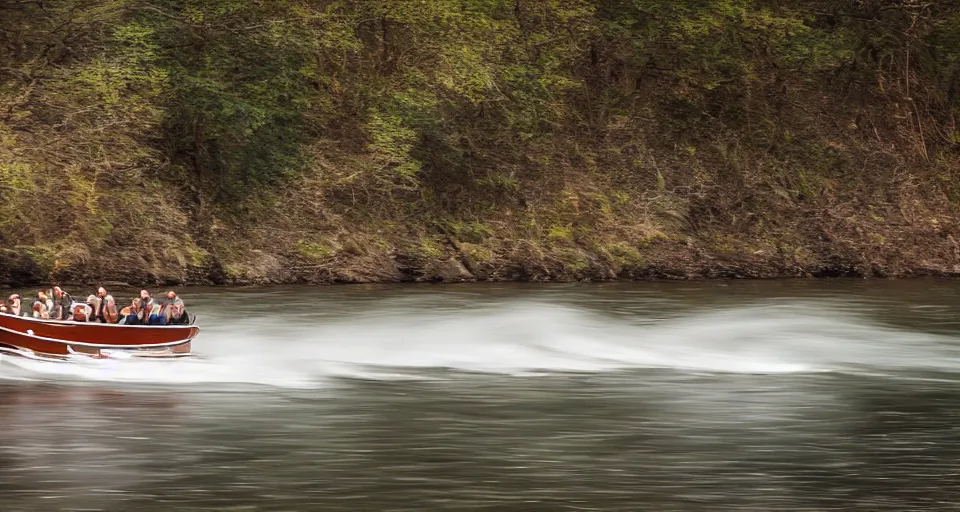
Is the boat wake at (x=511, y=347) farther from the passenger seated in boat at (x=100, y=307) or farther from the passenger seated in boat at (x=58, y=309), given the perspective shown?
the passenger seated in boat at (x=58, y=309)

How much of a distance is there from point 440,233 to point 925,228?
18.8 meters

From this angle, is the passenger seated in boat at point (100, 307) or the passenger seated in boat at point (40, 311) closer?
the passenger seated in boat at point (40, 311)

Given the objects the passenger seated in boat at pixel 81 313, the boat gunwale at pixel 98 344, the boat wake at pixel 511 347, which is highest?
the passenger seated in boat at pixel 81 313

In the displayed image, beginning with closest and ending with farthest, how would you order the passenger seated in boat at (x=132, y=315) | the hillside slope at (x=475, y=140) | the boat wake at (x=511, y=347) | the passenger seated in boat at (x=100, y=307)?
the boat wake at (x=511, y=347) < the passenger seated in boat at (x=132, y=315) < the passenger seated in boat at (x=100, y=307) < the hillside slope at (x=475, y=140)

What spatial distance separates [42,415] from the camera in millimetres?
24031

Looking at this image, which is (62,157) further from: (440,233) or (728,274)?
(728,274)

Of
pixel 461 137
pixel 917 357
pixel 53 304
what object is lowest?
pixel 917 357

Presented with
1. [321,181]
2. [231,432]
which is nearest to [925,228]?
[321,181]

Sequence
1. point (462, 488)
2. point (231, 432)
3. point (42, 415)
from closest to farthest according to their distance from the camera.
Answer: point (462, 488)
point (231, 432)
point (42, 415)

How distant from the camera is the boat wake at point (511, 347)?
3025 centimetres

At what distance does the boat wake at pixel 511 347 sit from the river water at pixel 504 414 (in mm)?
107

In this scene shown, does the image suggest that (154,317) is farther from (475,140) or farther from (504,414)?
(475,140)

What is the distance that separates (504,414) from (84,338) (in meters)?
10.5

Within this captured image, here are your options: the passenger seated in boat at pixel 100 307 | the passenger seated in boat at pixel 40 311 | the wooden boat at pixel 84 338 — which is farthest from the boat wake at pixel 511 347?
the passenger seated in boat at pixel 100 307
